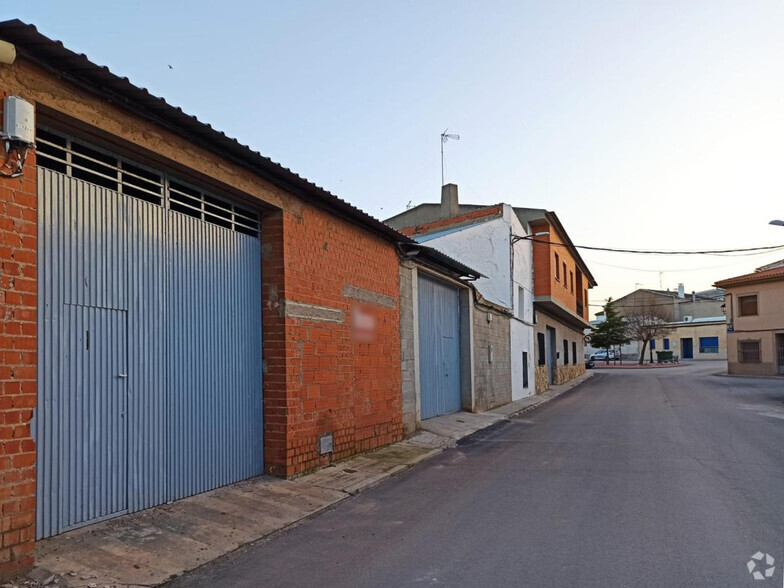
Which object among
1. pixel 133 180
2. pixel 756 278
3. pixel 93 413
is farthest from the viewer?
pixel 756 278

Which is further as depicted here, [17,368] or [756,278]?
[756,278]

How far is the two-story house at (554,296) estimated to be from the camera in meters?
24.8

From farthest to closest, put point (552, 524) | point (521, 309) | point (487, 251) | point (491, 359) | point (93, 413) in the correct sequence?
point (521, 309), point (487, 251), point (491, 359), point (552, 524), point (93, 413)

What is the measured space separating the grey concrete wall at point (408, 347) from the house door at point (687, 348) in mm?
62071

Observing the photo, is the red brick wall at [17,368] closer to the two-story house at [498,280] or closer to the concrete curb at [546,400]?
the two-story house at [498,280]

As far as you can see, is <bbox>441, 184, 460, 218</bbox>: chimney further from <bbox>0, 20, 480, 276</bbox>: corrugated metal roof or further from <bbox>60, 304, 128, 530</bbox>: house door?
<bbox>60, 304, 128, 530</bbox>: house door

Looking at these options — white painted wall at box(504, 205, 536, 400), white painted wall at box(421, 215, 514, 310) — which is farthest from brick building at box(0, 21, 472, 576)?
white painted wall at box(504, 205, 536, 400)

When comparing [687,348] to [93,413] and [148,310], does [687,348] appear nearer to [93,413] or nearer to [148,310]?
[148,310]

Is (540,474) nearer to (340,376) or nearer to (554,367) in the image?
(340,376)

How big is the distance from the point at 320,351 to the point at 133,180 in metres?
3.46

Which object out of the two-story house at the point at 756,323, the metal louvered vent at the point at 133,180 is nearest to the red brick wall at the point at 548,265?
the two-story house at the point at 756,323

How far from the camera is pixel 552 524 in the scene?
5.50m

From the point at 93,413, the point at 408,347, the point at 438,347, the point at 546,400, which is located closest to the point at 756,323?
the point at 546,400

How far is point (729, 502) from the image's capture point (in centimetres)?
617
